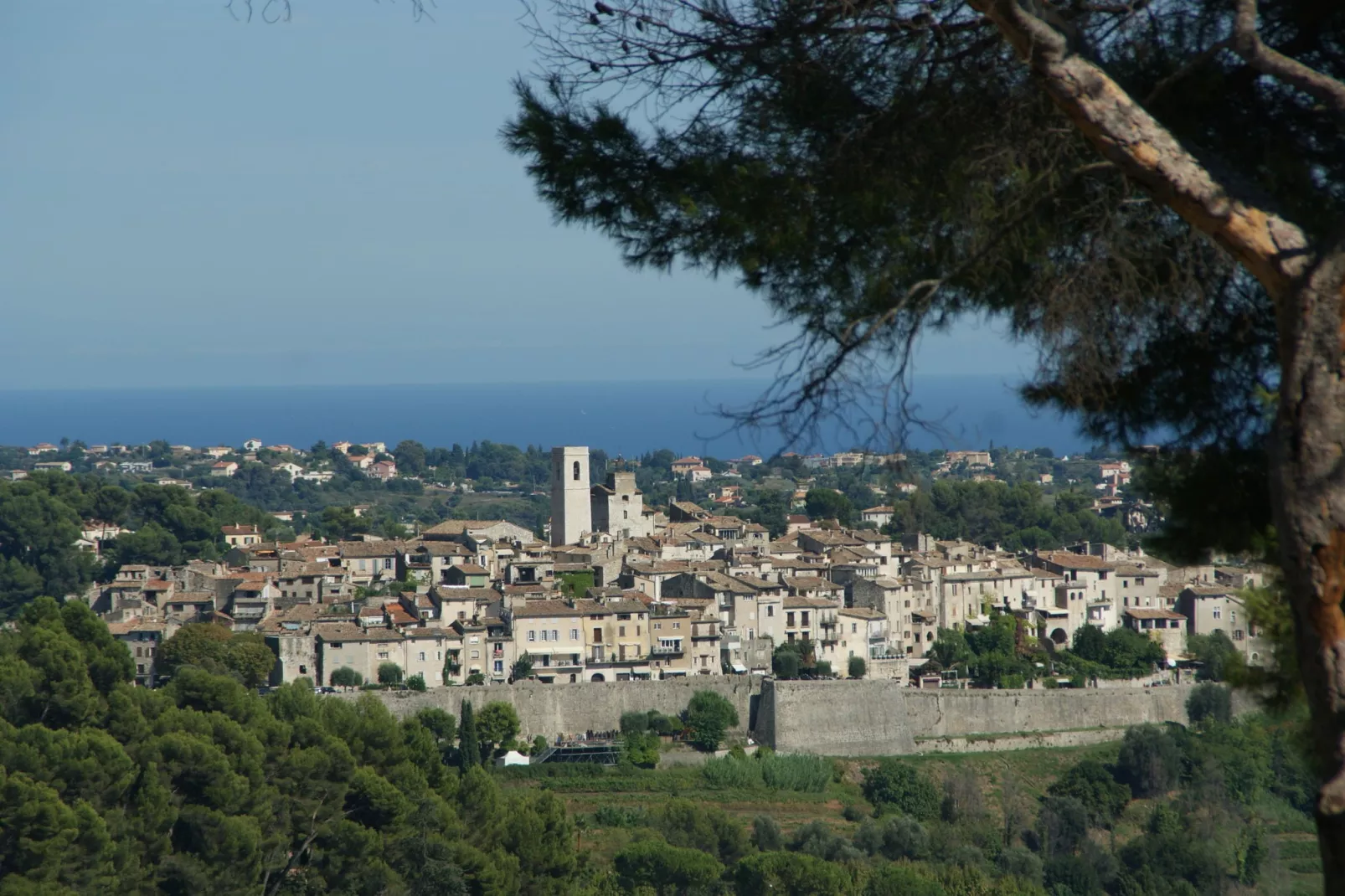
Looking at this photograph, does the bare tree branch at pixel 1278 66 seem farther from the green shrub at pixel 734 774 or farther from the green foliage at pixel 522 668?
the green foliage at pixel 522 668

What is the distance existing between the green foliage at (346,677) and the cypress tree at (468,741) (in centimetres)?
245

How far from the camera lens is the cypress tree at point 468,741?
27.0m

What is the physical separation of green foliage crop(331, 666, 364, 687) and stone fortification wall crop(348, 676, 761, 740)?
3.28 ft

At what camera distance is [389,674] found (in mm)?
30203

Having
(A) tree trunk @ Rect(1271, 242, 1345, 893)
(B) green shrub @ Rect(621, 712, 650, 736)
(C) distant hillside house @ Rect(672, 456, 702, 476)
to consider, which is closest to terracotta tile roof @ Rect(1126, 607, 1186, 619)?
(B) green shrub @ Rect(621, 712, 650, 736)

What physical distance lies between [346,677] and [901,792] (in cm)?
920

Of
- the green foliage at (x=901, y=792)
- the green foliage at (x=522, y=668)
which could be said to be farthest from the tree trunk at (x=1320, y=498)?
the green foliage at (x=522, y=668)

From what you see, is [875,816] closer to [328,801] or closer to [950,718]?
[950,718]

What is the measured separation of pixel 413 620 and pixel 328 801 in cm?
1182

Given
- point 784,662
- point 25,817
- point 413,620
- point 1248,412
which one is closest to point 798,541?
point 784,662

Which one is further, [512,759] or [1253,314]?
[512,759]

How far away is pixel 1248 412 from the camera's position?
495 centimetres

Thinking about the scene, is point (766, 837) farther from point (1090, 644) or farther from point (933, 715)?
point (1090, 644)

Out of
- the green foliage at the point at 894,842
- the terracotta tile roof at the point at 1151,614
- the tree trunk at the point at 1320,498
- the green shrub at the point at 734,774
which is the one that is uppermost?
the tree trunk at the point at 1320,498
